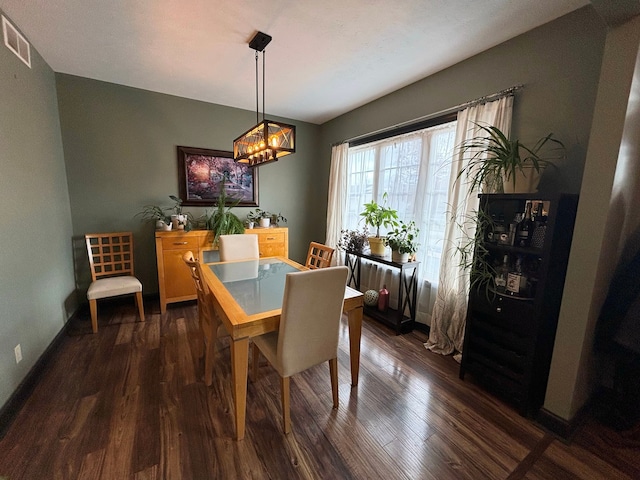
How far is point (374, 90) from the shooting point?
295cm

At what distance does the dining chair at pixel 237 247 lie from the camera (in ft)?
9.08

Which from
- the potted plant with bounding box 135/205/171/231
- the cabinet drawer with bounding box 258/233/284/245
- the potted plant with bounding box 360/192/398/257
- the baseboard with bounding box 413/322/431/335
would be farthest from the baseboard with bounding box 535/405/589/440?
the potted plant with bounding box 135/205/171/231

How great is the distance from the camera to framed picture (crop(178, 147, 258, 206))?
3.40 metres

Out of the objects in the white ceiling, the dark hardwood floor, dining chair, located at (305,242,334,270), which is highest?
the white ceiling

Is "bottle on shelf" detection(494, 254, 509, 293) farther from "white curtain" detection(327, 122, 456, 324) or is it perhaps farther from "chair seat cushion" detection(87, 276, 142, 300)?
"chair seat cushion" detection(87, 276, 142, 300)

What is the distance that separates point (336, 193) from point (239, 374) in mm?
2892

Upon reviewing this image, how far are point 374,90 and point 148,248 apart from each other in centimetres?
336

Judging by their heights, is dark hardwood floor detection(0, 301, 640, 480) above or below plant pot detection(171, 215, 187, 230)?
below

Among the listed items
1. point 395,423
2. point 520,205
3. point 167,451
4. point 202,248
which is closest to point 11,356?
point 167,451

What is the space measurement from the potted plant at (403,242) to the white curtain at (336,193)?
1179 mm

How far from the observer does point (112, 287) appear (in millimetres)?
2635

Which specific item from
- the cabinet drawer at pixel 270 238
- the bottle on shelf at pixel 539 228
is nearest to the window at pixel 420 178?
the bottle on shelf at pixel 539 228

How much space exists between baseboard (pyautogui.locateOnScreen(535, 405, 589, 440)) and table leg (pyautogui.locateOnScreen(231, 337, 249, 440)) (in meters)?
1.82

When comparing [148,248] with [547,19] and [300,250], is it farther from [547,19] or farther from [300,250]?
[547,19]
